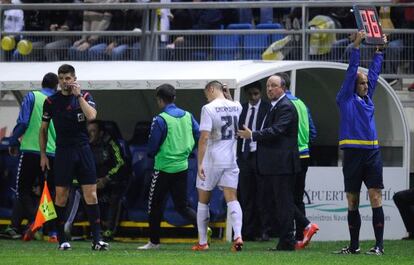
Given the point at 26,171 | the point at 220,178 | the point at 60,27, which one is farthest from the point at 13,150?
the point at 60,27

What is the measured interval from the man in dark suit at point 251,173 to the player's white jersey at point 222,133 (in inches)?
68.4

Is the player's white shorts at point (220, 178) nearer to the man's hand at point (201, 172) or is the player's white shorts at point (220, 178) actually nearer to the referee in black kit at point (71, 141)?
the man's hand at point (201, 172)

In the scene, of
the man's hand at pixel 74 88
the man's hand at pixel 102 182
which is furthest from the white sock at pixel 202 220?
the man's hand at pixel 102 182

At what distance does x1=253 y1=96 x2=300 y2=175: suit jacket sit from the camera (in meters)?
14.5

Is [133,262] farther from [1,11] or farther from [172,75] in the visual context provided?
[1,11]

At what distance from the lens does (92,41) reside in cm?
2138

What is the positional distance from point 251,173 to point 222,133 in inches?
96.7

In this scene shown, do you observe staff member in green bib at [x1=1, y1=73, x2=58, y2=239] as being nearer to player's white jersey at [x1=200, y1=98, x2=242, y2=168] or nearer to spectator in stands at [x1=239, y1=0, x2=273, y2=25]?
player's white jersey at [x1=200, y1=98, x2=242, y2=168]

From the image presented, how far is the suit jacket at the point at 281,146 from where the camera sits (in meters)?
14.5

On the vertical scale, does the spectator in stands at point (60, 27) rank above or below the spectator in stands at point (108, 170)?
above

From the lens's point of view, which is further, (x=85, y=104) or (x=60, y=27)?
(x=60, y=27)

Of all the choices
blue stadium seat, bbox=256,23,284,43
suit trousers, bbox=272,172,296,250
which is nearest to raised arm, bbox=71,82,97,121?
suit trousers, bbox=272,172,296,250

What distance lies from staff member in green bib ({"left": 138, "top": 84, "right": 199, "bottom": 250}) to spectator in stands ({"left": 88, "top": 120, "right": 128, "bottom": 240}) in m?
1.90

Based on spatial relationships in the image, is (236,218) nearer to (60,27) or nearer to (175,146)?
(175,146)
